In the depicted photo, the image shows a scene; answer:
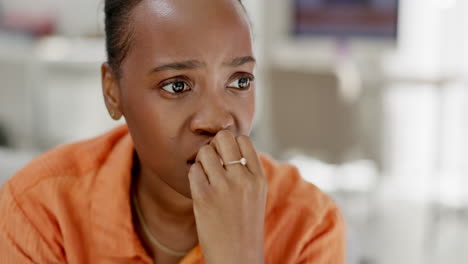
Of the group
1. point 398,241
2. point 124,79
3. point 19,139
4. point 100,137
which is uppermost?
point 124,79

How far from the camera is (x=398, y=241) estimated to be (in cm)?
307

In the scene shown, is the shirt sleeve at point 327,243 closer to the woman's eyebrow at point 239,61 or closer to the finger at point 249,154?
the finger at point 249,154

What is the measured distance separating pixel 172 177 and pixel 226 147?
13cm

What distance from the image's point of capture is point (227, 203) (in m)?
0.85

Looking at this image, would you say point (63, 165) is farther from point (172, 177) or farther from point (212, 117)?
point (212, 117)

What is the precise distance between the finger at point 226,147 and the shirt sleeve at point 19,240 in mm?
380

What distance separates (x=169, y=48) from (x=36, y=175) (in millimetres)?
372

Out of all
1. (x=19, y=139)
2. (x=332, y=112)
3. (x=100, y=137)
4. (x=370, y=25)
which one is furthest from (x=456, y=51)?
(x=19, y=139)

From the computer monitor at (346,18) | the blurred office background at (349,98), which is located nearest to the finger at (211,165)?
the blurred office background at (349,98)

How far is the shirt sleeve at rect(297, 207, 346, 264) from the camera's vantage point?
1019mm

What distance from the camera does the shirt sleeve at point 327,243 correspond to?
102 centimetres

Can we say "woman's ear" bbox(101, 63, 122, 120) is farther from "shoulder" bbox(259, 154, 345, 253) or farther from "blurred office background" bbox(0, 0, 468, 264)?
"blurred office background" bbox(0, 0, 468, 264)

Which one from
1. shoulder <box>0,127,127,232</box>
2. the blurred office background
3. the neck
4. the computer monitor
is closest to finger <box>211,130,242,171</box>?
the neck

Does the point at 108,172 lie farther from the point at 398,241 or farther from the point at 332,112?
the point at 332,112
